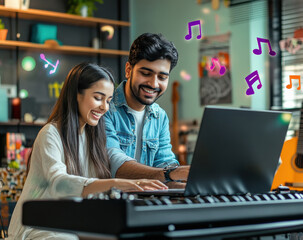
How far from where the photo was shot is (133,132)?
2199mm

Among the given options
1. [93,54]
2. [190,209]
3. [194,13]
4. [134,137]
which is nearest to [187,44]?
[194,13]

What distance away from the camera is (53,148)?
1.64 m

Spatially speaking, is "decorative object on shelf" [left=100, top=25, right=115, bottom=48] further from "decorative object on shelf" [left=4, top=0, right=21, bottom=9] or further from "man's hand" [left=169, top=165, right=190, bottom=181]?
"man's hand" [left=169, top=165, right=190, bottom=181]

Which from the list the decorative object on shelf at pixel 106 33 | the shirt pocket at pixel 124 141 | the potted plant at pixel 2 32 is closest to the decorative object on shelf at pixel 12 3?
the potted plant at pixel 2 32

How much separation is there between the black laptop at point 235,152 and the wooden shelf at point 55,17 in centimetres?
419

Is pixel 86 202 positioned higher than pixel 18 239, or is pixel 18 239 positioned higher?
pixel 86 202

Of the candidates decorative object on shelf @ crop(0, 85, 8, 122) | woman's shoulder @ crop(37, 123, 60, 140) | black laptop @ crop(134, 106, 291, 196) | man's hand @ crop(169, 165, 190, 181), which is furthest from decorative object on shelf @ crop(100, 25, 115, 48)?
black laptop @ crop(134, 106, 291, 196)

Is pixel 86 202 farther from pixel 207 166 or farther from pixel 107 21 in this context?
pixel 107 21

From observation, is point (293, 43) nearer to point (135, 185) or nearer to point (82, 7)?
point (82, 7)

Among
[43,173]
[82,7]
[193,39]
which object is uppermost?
[82,7]

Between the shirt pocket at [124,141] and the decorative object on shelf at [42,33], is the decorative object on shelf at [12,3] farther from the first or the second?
the shirt pocket at [124,141]

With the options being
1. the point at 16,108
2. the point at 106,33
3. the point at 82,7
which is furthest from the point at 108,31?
the point at 16,108

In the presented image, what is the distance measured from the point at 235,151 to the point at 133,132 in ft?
2.98

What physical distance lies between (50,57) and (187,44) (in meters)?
1.40
